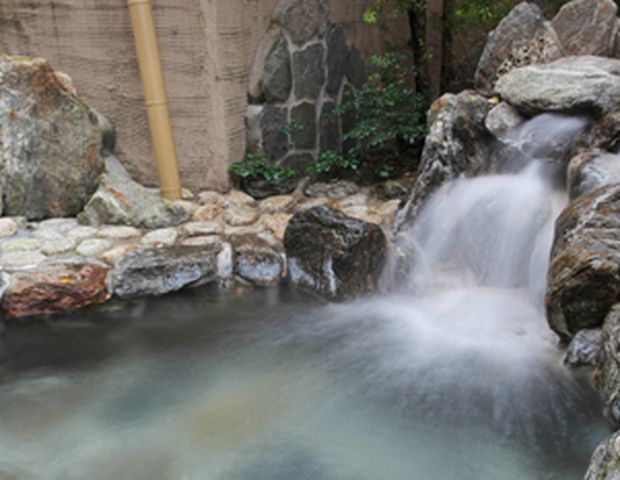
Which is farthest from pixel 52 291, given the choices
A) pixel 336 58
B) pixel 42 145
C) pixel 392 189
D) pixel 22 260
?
pixel 336 58

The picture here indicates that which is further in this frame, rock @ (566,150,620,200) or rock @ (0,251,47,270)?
rock @ (0,251,47,270)

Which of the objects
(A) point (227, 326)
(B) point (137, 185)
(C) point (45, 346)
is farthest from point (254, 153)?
(C) point (45, 346)

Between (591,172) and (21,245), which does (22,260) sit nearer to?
(21,245)

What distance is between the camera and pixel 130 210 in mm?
5672

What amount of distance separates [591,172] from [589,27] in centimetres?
175

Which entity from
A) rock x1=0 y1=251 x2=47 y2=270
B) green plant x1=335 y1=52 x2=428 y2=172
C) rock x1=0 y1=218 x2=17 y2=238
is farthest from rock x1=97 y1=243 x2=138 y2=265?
green plant x1=335 y1=52 x2=428 y2=172

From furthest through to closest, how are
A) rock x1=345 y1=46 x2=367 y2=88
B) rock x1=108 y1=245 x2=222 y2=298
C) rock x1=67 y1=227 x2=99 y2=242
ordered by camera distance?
rock x1=345 y1=46 x2=367 y2=88 < rock x1=67 y1=227 x2=99 y2=242 < rock x1=108 y1=245 x2=222 y2=298

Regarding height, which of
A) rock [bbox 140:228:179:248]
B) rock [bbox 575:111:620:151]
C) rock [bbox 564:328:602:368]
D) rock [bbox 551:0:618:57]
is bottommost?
rock [bbox 564:328:602:368]

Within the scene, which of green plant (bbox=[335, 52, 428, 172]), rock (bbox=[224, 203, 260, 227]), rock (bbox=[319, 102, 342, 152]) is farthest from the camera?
rock (bbox=[319, 102, 342, 152])

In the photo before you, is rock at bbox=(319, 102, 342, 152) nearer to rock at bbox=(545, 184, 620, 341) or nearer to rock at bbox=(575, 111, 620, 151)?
rock at bbox=(575, 111, 620, 151)

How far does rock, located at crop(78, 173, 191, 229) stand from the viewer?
5.64 m

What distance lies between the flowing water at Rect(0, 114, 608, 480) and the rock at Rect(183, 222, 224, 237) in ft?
2.42

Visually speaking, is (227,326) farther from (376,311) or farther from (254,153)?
(254,153)

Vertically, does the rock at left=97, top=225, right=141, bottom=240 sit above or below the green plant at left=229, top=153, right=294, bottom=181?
below
